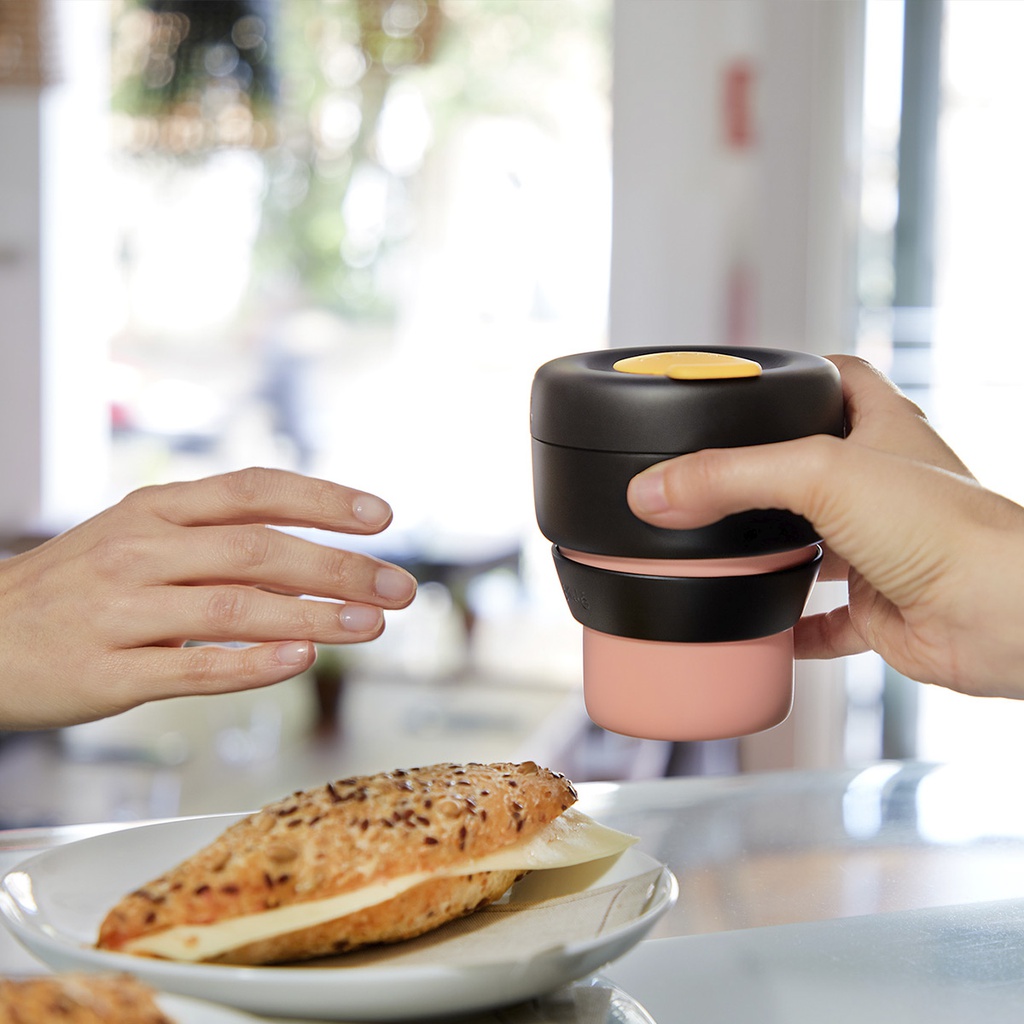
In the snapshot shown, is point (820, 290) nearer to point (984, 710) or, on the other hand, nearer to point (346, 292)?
point (984, 710)

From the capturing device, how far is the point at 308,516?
73 centimetres

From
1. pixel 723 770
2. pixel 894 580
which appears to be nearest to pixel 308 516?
pixel 894 580

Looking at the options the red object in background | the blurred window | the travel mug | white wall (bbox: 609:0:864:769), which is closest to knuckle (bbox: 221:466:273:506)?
the travel mug

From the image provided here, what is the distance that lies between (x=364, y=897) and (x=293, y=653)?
0.85 feet

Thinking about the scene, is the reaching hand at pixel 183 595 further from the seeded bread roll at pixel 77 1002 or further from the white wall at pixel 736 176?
the white wall at pixel 736 176

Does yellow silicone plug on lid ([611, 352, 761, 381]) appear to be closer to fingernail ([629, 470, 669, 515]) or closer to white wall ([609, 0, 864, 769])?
fingernail ([629, 470, 669, 515])

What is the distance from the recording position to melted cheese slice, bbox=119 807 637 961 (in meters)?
0.41

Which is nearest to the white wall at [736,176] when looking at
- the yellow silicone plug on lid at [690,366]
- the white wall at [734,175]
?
the white wall at [734,175]

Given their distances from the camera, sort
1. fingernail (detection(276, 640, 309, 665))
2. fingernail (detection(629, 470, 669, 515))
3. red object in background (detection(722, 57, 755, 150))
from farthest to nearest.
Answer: red object in background (detection(722, 57, 755, 150)) < fingernail (detection(276, 640, 309, 665)) < fingernail (detection(629, 470, 669, 515))

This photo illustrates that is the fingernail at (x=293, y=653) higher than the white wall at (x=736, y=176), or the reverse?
the white wall at (x=736, y=176)

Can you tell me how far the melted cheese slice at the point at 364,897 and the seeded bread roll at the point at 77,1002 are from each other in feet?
0.17

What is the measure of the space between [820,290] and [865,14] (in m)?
0.42

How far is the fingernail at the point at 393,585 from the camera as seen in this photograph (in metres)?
0.71

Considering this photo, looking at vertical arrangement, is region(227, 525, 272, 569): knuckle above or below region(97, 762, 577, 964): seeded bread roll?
above
